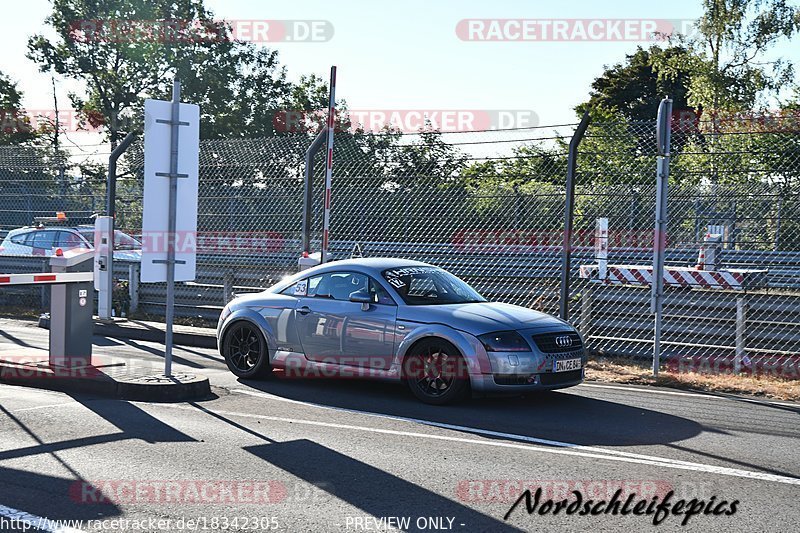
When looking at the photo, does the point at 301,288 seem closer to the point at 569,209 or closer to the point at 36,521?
the point at 569,209

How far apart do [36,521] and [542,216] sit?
30.6 feet

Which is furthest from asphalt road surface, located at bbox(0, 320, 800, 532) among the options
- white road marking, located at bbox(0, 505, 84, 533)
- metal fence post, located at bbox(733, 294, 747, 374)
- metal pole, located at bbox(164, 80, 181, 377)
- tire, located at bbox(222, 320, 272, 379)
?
metal fence post, located at bbox(733, 294, 747, 374)

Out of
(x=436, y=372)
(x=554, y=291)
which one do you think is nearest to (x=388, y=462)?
(x=436, y=372)


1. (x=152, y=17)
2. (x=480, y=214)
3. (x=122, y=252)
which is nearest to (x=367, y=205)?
(x=480, y=214)

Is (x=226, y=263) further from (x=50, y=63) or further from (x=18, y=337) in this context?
(x=50, y=63)

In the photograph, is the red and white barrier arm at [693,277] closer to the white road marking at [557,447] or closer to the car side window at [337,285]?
the car side window at [337,285]

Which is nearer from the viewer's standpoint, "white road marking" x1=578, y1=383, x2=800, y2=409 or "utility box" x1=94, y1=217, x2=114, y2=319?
"white road marking" x1=578, y1=383, x2=800, y2=409

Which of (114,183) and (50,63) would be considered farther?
(50,63)

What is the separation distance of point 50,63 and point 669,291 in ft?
165

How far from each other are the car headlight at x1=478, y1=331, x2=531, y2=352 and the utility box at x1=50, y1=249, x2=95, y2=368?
4459 millimetres

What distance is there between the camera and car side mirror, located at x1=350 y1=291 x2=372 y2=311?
9.79 metres

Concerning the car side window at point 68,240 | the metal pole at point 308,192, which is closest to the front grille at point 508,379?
the metal pole at point 308,192

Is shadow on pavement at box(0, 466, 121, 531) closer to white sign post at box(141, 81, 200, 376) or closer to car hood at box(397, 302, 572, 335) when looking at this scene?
white sign post at box(141, 81, 200, 376)

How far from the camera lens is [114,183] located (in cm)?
1681
